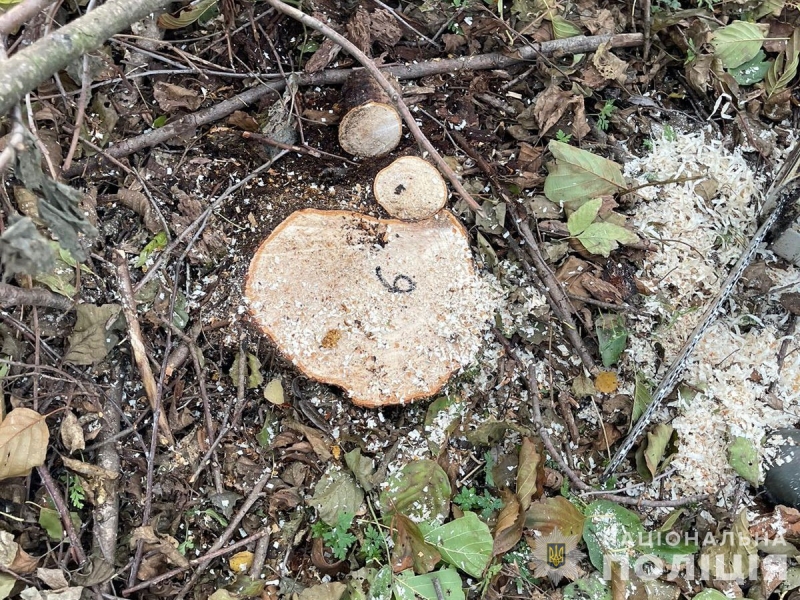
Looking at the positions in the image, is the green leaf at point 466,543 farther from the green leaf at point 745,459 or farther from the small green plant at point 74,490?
the small green plant at point 74,490

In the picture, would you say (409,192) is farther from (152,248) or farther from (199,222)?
(152,248)

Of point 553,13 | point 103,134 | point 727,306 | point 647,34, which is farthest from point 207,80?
point 727,306

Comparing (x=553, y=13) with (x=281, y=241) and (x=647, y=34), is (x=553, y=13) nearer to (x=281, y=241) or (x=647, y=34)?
(x=647, y=34)

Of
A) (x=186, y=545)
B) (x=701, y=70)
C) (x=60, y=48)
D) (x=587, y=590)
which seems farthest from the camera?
(x=701, y=70)

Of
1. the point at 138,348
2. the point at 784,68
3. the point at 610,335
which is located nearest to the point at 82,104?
the point at 138,348

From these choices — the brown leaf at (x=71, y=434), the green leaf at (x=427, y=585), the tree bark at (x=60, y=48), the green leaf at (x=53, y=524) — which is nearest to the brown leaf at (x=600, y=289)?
the green leaf at (x=427, y=585)
